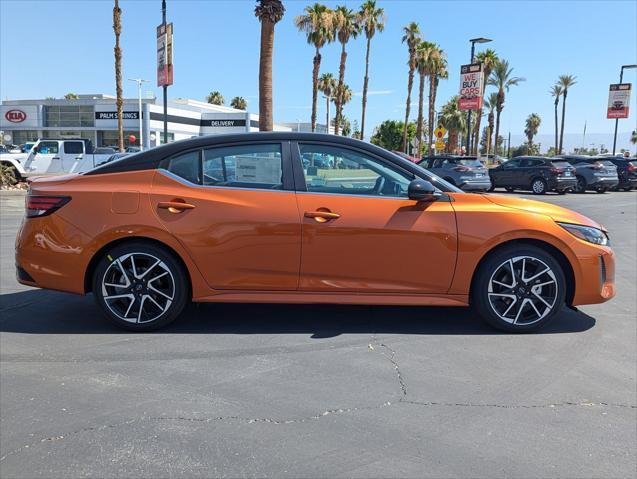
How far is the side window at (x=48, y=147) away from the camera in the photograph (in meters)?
22.8

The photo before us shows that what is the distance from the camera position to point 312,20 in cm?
4109

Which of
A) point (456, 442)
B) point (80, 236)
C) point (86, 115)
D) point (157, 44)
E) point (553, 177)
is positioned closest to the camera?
point (456, 442)

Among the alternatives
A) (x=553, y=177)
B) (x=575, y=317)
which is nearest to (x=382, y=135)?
(x=553, y=177)

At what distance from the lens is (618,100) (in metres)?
41.1

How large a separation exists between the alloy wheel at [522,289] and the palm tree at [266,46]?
41.6ft

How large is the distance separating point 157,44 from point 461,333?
17.7m

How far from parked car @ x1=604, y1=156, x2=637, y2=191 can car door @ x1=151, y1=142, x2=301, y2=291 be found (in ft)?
84.8

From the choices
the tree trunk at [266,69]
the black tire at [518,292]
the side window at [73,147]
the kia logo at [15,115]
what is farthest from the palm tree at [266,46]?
the kia logo at [15,115]

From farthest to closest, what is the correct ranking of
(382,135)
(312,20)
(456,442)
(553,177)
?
(382,135), (312,20), (553,177), (456,442)

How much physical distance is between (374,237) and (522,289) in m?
1.34

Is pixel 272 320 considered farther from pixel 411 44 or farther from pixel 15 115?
pixel 15 115

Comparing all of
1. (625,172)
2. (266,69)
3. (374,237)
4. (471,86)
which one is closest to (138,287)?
(374,237)

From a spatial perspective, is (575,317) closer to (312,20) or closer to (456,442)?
(456,442)

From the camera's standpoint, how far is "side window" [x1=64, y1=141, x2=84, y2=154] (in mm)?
23500
